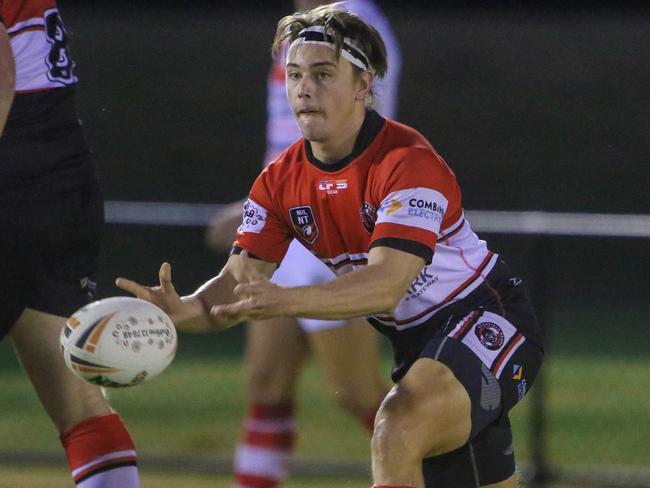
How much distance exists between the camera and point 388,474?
4125 millimetres

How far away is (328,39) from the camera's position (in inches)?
174

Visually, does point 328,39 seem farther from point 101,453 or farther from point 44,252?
point 101,453

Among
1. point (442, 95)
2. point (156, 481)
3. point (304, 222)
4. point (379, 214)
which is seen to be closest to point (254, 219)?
point (304, 222)

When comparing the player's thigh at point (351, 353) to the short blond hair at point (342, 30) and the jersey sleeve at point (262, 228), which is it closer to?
the jersey sleeve at point (262, 228)

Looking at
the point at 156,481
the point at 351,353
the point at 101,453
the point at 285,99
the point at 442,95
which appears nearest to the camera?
the point at 101,453

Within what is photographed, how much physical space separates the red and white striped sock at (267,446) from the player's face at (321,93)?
5.66 feet

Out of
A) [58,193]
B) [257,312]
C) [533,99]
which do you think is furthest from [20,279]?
[533,99]

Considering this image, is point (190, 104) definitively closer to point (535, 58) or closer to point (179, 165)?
point (179, 165)

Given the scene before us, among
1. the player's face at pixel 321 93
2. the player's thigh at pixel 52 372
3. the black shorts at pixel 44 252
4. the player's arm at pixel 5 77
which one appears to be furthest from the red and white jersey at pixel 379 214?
the player's arm at pixel 5 77

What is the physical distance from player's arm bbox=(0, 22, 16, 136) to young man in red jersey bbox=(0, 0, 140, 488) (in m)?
0.22

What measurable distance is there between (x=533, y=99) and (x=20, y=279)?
11848 mm

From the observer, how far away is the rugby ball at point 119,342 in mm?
4145

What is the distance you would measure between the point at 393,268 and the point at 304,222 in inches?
20.4

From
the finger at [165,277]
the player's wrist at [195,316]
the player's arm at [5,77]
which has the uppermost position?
the player's arm at [5,77]
